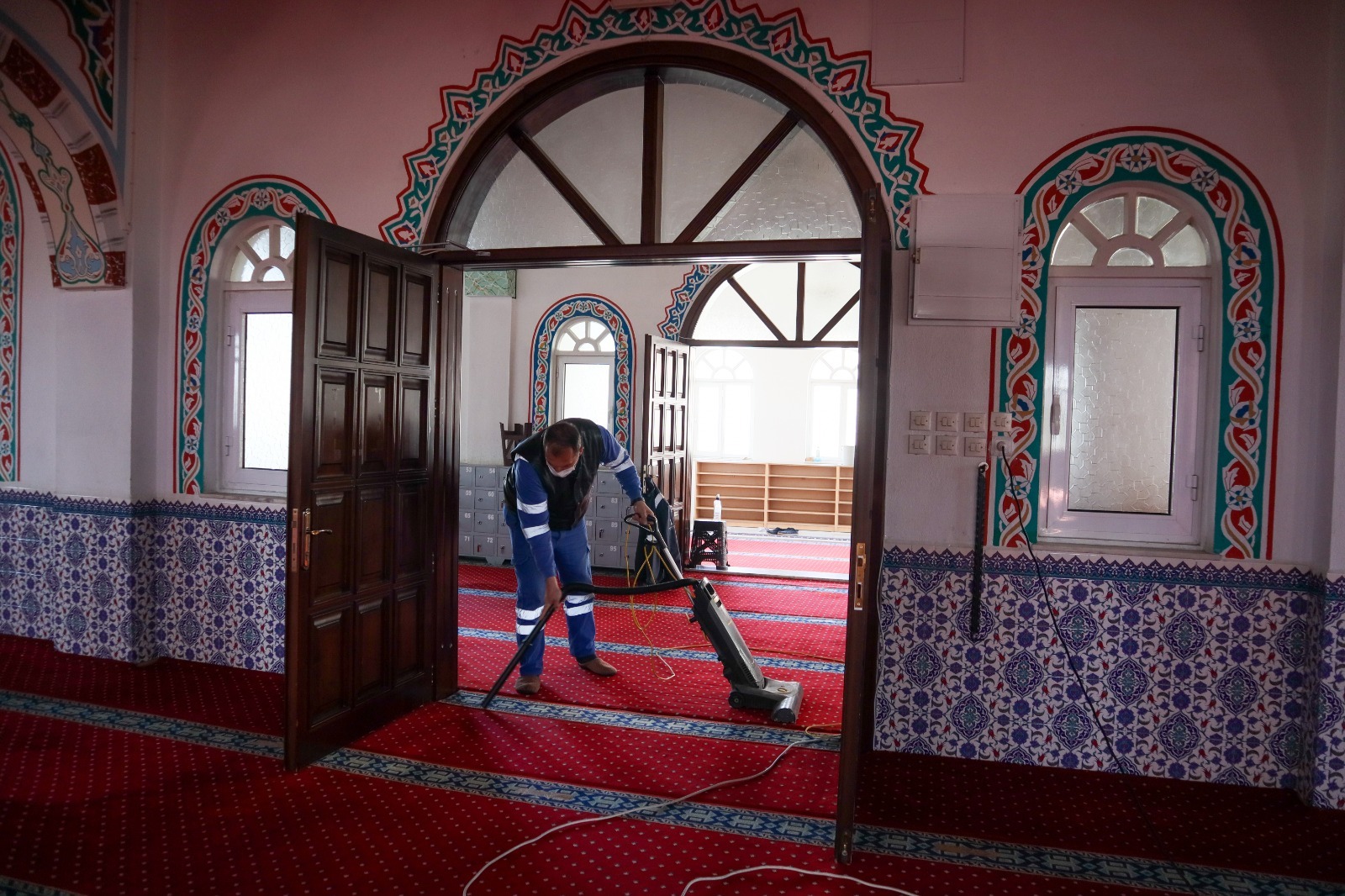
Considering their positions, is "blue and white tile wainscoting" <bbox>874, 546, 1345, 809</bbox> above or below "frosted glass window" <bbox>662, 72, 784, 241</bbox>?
below

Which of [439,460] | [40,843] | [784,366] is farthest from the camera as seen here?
[784,366]

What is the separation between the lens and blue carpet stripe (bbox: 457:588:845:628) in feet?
20.3

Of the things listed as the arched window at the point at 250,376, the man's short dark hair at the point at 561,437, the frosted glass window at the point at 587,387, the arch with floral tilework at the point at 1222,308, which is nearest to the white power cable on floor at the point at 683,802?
the arch with floral tilework at the point at 1222,308

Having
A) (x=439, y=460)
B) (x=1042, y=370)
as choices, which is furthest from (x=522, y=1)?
(x=1042, y=370)

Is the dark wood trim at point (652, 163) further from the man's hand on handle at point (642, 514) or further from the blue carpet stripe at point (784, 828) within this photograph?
the blue carpet stripe at point (784, 828)

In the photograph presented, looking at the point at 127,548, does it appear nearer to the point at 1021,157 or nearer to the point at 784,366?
the point at 1021,157

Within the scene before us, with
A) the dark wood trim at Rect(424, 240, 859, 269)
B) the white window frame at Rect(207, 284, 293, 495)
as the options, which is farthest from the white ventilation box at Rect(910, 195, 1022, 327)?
the white window frame at Rect(207, 284, 293, 495)

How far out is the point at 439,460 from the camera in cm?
432

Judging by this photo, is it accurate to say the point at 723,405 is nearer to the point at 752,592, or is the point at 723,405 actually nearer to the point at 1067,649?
the point at 752,592

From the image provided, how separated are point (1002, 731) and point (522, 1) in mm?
3908

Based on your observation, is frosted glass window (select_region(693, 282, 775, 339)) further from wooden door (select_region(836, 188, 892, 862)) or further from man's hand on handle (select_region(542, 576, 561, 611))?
wooden door (select_region(836, 188, 892, 862))

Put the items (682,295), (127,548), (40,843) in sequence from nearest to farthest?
(40,843) → (127,548) → (682,295)

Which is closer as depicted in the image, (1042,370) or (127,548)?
(1042,370)

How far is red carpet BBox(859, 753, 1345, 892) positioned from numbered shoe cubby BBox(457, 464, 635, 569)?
4429mm
